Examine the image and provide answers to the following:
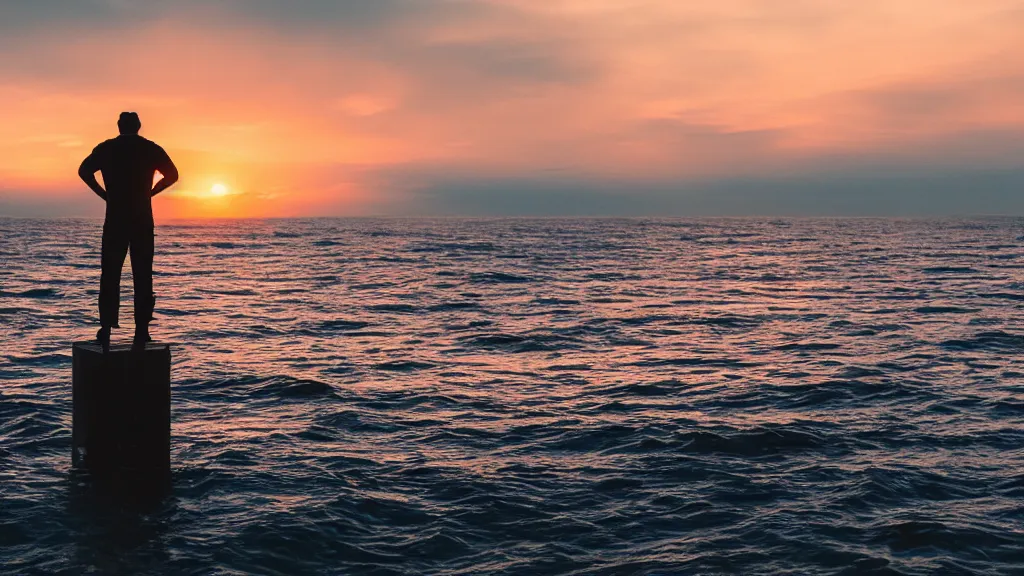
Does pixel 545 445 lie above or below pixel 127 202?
below

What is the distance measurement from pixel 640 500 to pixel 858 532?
2.10m

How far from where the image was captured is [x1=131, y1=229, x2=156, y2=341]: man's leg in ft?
30.2

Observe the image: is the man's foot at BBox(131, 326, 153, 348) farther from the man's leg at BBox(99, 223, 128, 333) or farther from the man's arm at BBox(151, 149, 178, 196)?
the man's arm at BBox(151, 149, 178, 196)

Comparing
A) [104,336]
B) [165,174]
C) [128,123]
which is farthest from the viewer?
[165,174]

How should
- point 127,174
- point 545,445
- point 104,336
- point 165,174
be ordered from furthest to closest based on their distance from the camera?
point 545,445
point 165,174
point 127,174
point 104,336

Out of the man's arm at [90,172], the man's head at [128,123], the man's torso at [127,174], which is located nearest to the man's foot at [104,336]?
the man's torso at [127,174]

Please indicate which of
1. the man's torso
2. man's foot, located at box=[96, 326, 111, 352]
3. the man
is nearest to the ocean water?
man's foot, located at box=[96, 326, 111, 352]

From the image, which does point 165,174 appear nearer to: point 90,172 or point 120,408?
point 90,172

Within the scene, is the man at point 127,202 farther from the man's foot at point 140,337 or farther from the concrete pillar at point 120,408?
the concrete pillar at point 120,408

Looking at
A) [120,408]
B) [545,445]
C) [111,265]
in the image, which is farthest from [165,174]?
[545,445]

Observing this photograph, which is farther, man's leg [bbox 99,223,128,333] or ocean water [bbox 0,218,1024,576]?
man's leg [bbox 99,223,128,333]

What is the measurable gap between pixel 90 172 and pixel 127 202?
475 millimetres

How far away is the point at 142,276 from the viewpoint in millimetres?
9273

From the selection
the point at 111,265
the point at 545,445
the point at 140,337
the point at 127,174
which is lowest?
the point at 545,445
